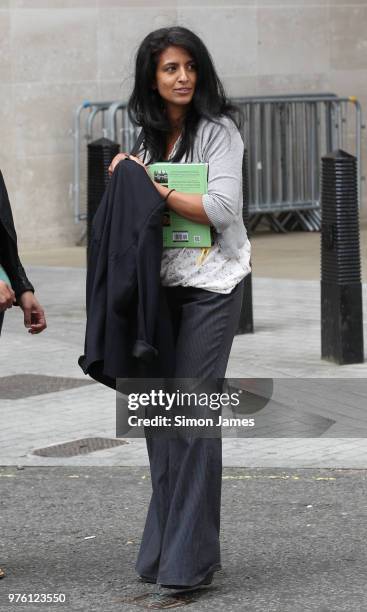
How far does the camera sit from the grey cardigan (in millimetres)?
4891

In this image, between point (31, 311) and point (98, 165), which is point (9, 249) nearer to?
point (31, 311)

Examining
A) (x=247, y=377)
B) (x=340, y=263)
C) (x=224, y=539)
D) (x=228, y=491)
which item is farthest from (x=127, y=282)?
(x=340, y=263)

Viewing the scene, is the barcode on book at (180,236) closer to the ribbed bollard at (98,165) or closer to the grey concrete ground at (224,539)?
the grey concrete ground at (224,539)

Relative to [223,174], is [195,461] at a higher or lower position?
lower

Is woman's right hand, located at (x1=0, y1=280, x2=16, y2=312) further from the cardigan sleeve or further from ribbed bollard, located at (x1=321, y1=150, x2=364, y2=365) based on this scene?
ribbed bollard, located at (x1=321, y1=150, x2=364, y2=365)

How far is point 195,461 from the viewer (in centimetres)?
495

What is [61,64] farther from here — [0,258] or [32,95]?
[0,258]

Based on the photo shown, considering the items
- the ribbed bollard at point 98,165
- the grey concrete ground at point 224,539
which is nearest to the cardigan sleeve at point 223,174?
the grey concrete ground at point 224,539

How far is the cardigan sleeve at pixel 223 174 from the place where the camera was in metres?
4.89

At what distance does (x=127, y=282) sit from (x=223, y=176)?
18.6 inches

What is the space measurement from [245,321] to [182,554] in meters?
6.08

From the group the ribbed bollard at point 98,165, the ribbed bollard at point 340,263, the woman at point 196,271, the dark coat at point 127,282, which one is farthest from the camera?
the ribbed bollard at point 98,165

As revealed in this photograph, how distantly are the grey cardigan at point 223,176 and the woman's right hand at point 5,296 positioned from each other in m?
0.69

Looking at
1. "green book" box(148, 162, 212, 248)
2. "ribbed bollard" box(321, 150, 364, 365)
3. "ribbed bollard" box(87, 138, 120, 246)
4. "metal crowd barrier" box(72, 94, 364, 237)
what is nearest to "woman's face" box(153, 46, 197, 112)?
"green book" box(148, 162, 212, 248)
